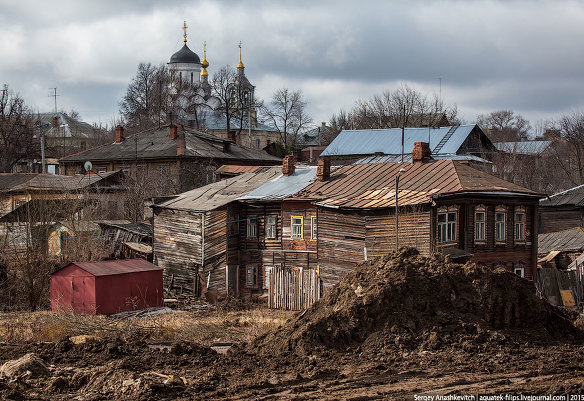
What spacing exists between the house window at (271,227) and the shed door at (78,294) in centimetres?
904

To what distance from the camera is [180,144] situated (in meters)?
57.5

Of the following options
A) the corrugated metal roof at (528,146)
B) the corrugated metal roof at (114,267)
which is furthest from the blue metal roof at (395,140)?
the corrugated metal roof at (114,267)

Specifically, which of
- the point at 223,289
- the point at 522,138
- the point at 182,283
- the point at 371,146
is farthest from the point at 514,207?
the point at 522,138

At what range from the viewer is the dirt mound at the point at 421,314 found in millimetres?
16719

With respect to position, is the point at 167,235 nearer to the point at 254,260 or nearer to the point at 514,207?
the point at 254,260

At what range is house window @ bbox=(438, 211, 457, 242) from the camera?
3028cm

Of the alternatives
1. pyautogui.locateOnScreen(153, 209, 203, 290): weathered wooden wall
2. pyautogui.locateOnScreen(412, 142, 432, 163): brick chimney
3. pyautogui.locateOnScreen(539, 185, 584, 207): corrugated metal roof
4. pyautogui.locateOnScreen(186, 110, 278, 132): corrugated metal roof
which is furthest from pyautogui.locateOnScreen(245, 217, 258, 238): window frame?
pyautogui.locateOnScreen(186, 110, 278, 132): corrugated metal roof

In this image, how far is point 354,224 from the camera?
31.5 m

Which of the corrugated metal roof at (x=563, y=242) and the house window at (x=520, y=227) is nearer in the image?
the house window at (x=520, y=227)

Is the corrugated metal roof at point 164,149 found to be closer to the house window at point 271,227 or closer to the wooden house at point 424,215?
the house window at point 271,227

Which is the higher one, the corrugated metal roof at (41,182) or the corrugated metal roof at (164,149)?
the corrugated metal roof at (164,149)

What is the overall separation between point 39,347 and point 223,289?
1764cm

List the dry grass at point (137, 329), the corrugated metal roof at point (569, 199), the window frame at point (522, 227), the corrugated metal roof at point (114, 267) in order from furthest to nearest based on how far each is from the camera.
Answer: the corrugated metal roof at point (569, 199)
the window frame at point (522, 227)
the corrugated metal roof at point (114, 267)
the dry grass at point (137, 329)

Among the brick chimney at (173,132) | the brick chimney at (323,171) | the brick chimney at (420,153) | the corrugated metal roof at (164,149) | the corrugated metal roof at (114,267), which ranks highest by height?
the brick chimney at (173,132)
